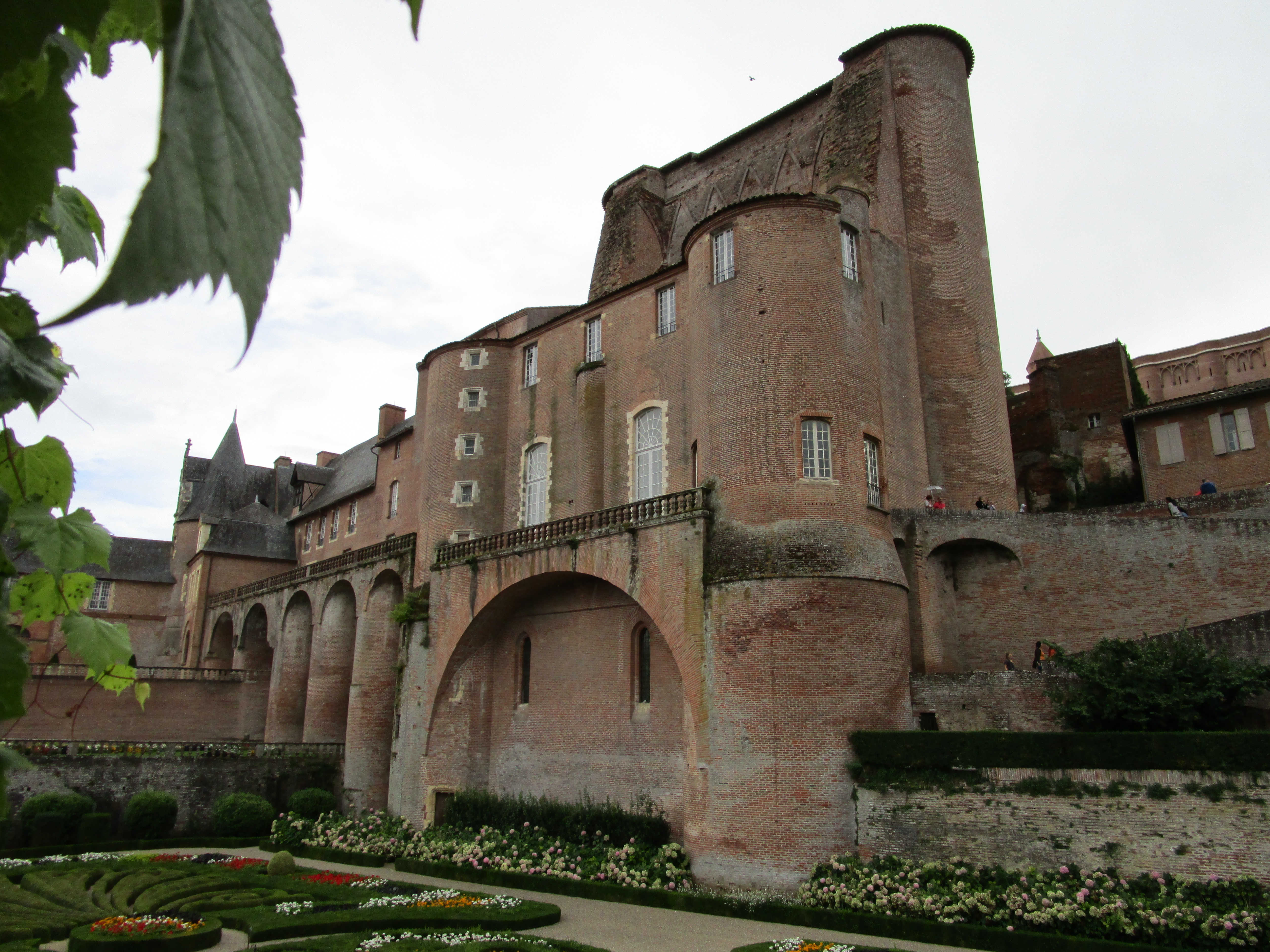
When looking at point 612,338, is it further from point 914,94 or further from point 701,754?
point 701,754

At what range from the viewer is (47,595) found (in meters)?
1.48

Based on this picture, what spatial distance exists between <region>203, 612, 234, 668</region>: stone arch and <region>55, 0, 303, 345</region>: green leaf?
4343cm

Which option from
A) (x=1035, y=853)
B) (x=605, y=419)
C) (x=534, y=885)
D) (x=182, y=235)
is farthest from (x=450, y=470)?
(x=182, y=235)

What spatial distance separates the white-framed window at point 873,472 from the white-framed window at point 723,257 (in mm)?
4515

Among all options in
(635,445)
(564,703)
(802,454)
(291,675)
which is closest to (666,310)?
(635,445)

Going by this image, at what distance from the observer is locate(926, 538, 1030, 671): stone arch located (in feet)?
63.9

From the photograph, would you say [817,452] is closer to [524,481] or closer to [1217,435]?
[524,481]

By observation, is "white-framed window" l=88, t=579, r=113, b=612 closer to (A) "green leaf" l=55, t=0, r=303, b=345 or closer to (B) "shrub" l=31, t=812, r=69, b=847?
(B) "shrub" l=31, t=812, r=69, b=847

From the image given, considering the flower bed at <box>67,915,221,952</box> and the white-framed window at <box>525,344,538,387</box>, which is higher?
the white-framed window at <box>525,344,538,387</box>

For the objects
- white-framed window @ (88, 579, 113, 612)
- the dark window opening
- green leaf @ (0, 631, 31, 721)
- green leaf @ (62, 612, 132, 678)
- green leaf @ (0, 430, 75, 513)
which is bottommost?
green leaf @ (0, 631, 31, 721)

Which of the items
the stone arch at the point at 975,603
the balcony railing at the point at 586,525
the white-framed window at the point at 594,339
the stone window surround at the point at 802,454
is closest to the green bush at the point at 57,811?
the balcony railing at the point at 586,525

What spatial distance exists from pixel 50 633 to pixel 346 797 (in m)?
13.7

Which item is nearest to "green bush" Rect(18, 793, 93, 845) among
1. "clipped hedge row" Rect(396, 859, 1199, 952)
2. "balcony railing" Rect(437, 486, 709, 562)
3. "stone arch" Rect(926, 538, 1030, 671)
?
"balcony railing" Rect(437, 486, 709, 562)

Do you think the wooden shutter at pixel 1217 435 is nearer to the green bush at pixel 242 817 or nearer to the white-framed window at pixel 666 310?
the white-framed window at pixel 666 310
